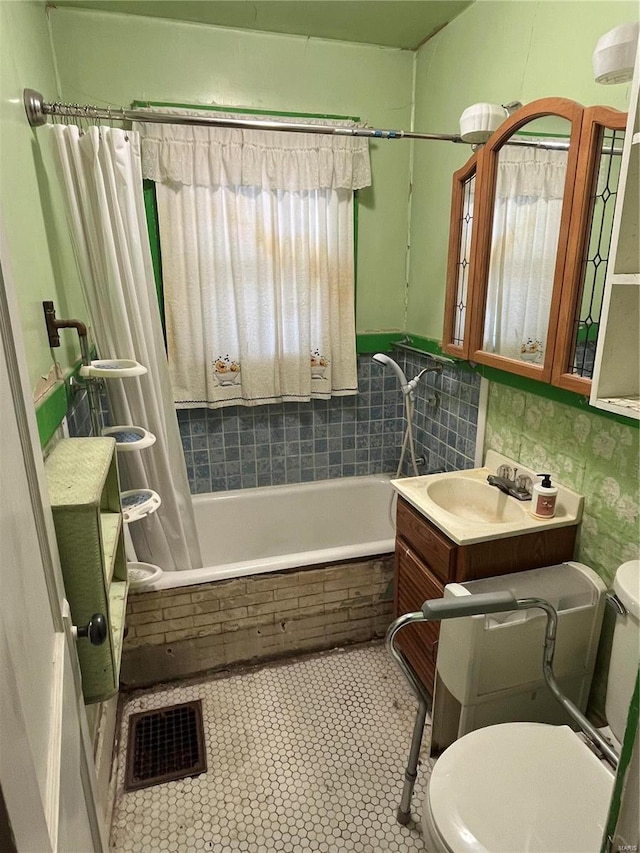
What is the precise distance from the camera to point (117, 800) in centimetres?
157

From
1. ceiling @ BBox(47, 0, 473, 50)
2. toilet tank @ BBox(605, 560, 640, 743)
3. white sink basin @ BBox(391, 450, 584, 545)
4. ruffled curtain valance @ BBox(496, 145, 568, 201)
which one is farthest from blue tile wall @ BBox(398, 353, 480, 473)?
ceiling @ BBox(47, 0, 473, 50)

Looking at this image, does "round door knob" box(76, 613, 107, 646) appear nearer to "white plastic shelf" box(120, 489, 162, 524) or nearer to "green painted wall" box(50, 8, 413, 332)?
"white plastic shelf" box(120, 489, 162, 524)

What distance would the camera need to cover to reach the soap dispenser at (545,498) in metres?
1.65

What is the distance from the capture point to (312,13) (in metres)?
2.08

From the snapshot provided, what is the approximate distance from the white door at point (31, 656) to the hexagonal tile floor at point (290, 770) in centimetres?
75

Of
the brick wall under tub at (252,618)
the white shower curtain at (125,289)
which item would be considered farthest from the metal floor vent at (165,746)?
the white shower curtain at (125,289)

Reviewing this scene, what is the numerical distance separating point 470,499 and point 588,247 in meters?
0.98

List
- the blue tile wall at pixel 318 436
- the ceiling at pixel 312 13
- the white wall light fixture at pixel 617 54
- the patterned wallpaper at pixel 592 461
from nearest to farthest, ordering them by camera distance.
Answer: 1. the white wall light fixture at pixel 617 54
2. the patterned wallpaper at pixel 592 461
3. the ceiling at pixel 312 13
4. the blue tile wall at pixel 318 436

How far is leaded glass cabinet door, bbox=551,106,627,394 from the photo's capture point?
133 cm

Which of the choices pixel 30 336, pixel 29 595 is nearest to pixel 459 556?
pixel 29 595

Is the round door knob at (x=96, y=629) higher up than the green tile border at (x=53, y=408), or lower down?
lower down

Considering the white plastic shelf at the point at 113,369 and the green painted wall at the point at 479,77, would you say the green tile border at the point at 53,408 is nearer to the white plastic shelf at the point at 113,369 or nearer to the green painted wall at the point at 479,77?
the white plastic shelf at the point at 113,369

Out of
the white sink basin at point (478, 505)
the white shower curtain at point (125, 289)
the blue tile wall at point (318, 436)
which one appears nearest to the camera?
the white sink basin at point (478, 505)

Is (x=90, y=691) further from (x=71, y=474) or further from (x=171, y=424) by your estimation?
(x=171, y=424)
